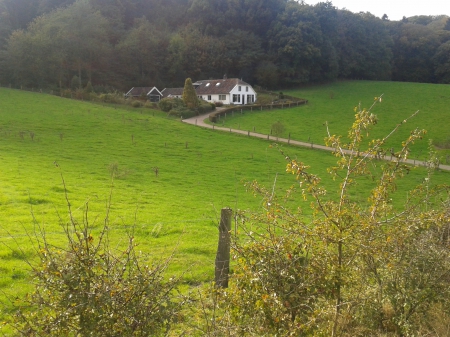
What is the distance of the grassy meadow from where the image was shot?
33.3 ft

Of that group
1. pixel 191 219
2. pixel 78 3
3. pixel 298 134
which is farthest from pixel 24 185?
pixel 78 3

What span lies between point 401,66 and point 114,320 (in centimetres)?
9477

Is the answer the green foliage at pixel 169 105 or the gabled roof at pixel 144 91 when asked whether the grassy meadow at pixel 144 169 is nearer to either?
the green foliage at pixel 169 105

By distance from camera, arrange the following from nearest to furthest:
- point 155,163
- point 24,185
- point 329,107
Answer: point 24,185 → point 155,163 → point 329,107

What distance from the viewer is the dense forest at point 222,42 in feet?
215

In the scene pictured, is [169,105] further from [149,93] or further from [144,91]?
[144,91]

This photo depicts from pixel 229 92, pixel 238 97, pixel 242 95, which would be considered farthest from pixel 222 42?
pixel 229 92

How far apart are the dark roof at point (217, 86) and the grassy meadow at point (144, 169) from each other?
41.1 ft

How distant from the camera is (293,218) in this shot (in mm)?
4820

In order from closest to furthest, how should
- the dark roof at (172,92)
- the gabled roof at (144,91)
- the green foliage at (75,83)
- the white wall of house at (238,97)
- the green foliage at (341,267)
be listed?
the green foliage at (341,267) → the green foliage at (75,83) → the white wall of house at (238,97) → the dark roof at (172,92) → the gabled roof at (144,91)

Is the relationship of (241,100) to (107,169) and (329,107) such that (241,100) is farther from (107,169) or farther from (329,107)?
(107,169)

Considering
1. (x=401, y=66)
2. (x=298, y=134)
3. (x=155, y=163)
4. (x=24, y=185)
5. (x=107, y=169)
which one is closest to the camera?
(x=24, y=185)

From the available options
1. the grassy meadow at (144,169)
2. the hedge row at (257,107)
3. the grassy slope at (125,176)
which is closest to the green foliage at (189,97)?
the hedge row at (257,107)

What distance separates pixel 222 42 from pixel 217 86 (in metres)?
16.9
